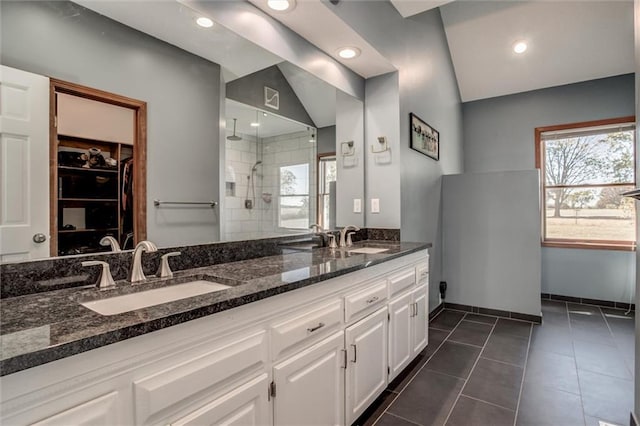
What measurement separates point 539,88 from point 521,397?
4.02 meters

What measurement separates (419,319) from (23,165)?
7.74 feet

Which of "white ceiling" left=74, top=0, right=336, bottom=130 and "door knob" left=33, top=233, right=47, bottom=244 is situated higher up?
"white ceiling" left=74, top=0, right=336, bottom=130

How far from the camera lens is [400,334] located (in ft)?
6.83

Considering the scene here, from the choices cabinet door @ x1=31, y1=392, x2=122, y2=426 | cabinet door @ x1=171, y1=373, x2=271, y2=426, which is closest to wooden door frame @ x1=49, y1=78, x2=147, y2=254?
cabinet door @ x1=31, y1=392, x2=122, y2=426

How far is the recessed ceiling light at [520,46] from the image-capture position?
371 centimetres

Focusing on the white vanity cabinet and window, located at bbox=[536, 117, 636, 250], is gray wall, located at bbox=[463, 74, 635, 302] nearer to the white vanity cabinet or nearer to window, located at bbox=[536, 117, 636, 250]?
window, located at bbox=[536, 117, 636, 250]

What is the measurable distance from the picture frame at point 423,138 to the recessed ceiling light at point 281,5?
1509 mm

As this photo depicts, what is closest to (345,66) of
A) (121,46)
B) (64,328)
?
(121,46)

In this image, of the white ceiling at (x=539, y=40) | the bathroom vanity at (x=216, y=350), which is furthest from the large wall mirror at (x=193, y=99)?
the white ceiling at (x=539, y=40)

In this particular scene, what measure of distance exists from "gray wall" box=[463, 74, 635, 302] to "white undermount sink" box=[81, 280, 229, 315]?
447 centimetres

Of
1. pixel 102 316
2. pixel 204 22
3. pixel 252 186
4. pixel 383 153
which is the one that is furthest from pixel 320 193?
pixel 102 316

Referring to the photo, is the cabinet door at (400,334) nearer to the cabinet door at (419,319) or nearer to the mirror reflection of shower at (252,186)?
the cabinet door at (419,319)

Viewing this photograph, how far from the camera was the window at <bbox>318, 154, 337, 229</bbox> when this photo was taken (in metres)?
2.63

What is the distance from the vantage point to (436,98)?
3.69 metres
